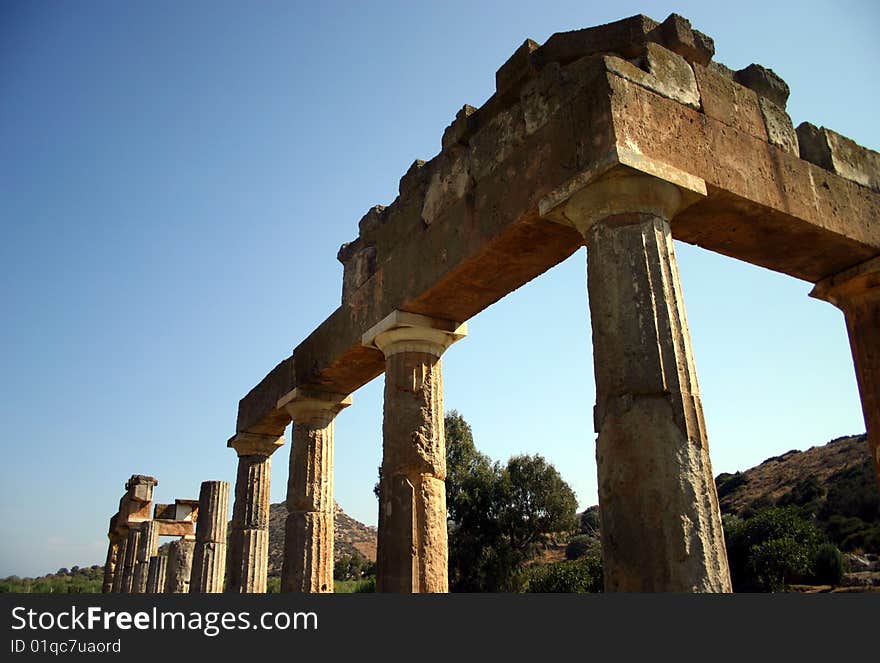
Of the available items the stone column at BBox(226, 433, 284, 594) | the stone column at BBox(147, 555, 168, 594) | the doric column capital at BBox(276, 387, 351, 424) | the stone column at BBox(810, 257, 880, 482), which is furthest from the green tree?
the stone column at BBox(147, 555, 168, 594)

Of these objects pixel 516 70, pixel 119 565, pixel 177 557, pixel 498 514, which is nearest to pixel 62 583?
pixel 119 565

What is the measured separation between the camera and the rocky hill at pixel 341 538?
123ft

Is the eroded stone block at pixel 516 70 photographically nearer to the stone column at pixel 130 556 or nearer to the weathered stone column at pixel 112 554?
the stone column at pixel 130 556

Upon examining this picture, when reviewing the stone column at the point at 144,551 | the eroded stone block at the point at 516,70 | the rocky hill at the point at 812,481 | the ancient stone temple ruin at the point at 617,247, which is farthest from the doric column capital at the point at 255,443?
the rocky hill at the point at 812,481

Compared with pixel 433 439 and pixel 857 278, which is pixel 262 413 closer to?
pixel 433 439

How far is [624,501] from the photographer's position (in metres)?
4.66

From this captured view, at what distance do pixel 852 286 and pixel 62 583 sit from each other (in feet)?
141

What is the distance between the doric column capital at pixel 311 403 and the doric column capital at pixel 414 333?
2.63 metres

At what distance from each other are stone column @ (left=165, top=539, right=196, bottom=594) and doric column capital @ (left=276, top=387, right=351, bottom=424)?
10224 mm

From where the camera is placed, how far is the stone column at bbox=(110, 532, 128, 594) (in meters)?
23.0

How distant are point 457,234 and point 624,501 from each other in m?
3.43

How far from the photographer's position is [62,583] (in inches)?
1532

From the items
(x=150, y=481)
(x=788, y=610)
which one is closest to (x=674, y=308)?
(x=788, y=610)

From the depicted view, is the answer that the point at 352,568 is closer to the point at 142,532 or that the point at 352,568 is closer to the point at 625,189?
the point at 142,532
